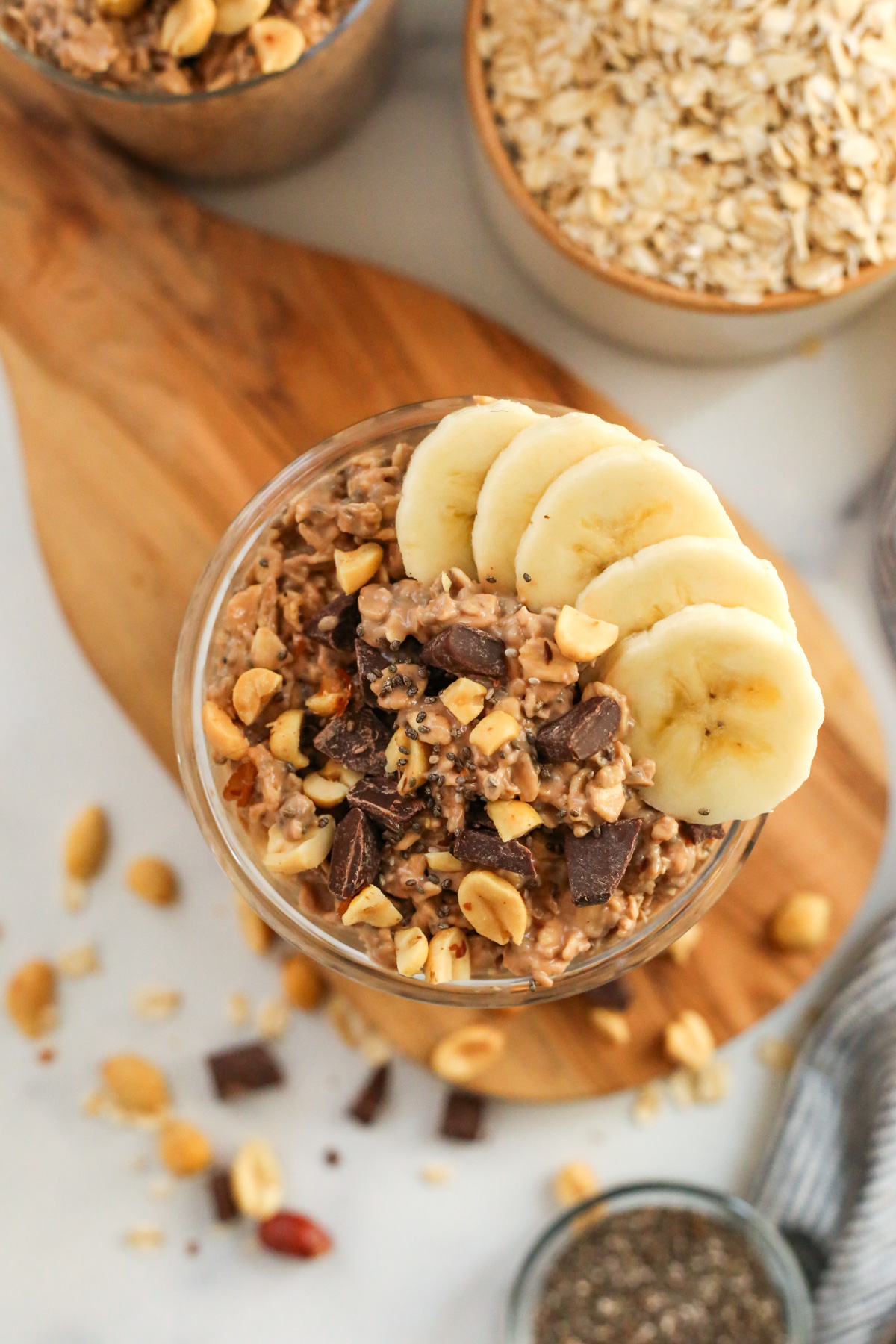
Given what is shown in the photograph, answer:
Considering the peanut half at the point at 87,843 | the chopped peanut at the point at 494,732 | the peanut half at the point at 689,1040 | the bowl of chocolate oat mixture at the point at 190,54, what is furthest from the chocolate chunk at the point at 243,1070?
the bowl of chocolate oat mixture at the point at 190,54

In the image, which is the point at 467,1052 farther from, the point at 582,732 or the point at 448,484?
the point at 448,484

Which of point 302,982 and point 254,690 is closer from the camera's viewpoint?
point 254,690

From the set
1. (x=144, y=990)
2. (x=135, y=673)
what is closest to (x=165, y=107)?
(x=135, y=673)

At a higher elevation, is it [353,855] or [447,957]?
[353,855]

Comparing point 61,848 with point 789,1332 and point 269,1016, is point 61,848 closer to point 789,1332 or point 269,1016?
point 269,1016

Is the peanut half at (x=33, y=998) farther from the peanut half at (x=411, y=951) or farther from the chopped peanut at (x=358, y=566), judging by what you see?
the chopped peanut at (x=358, y=566)

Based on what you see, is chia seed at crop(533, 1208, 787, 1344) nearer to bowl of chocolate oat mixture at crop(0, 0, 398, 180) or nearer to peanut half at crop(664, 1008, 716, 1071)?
peanut half at crop(664, 1008, 716, 1071)

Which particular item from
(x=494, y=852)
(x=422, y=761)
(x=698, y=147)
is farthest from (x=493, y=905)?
(x=698, y=147)
